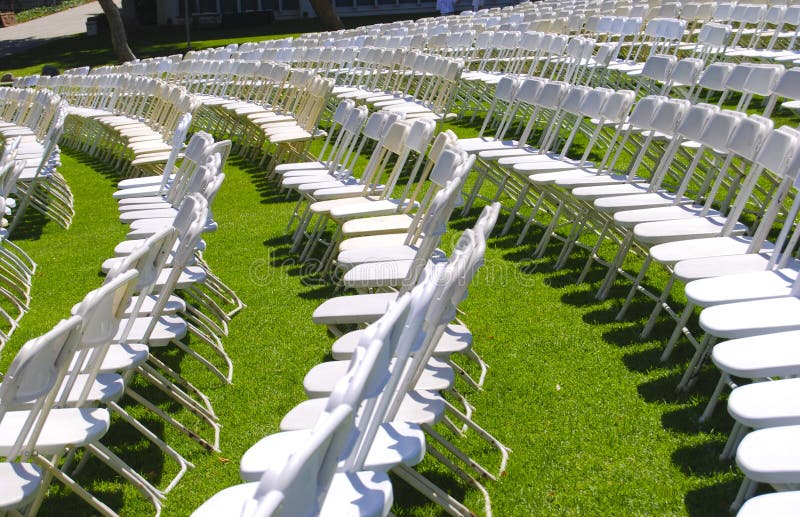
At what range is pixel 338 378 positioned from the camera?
3717 millimetres

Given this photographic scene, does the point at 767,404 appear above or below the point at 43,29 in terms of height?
above

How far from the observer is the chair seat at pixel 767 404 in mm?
2969

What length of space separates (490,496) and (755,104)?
946cm

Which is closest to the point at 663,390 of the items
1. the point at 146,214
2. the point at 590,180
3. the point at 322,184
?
the point at 590,180

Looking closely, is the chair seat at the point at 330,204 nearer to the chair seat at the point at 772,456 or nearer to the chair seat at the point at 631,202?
the chair seat at the point at 631,202

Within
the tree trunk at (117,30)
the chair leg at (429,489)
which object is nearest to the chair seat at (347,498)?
the chair leg at (429,489)

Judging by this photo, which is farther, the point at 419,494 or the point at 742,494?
the point at 419,494

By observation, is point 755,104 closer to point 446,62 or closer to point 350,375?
point 446,62

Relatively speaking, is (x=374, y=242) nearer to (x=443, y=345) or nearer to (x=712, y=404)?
(x=443, y=345)

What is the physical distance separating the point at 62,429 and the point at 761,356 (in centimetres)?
249

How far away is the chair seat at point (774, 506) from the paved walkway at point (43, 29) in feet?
131

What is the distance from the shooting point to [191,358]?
218 inches

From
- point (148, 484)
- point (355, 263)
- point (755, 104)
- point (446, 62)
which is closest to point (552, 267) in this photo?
point (355, 263)

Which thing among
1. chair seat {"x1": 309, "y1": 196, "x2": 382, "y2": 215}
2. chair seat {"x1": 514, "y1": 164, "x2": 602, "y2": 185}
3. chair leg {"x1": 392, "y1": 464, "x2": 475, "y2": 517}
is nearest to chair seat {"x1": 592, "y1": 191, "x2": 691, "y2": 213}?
chair seat {"x1": 514, "y1": 164, "x2": 602, "y2": 185}
